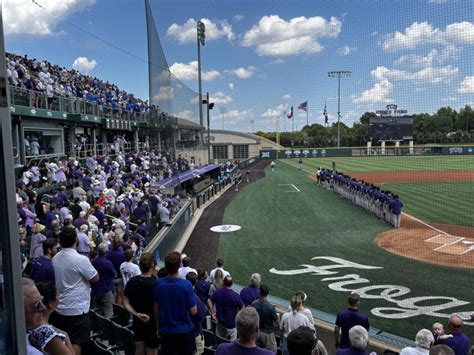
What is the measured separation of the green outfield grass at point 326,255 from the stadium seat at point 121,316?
16.0ft

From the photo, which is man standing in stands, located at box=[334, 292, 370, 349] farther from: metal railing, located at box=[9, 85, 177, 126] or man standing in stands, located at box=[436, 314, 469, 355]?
metal railing, located at box=[9, 85, 177, 126]

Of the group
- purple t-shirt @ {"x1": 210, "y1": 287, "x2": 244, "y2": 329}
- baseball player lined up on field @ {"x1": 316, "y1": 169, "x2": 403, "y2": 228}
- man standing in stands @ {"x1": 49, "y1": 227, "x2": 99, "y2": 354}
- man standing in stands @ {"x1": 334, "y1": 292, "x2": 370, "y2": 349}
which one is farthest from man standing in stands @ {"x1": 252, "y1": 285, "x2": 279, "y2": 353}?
baseball player lined up on field @ {"x1": 316, "y1": 169, "x2": 403, "y2": 228}

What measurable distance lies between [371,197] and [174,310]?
54.5 ft

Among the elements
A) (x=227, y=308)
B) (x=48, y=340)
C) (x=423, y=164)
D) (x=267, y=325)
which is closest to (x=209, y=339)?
(x=227, y=308)

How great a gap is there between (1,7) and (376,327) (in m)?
8.22

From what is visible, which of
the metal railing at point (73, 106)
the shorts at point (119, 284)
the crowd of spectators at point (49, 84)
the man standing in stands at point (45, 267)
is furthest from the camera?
the crowd of spectators at point (49, 84)

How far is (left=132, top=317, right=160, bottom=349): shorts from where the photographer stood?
4.23 m

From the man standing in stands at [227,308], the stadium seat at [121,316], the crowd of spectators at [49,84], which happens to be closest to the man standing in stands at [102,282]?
the stadium seat at [121,316]

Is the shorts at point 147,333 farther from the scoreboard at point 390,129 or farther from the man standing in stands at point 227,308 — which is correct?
the scoreboard at point 390,129

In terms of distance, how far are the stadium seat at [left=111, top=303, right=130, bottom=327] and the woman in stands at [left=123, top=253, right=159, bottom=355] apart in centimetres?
121

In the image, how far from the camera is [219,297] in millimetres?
5656

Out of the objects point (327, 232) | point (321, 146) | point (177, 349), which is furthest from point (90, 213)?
point (321, 146)

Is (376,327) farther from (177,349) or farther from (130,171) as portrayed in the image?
(130,171)

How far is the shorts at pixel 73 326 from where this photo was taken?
3936 mm
